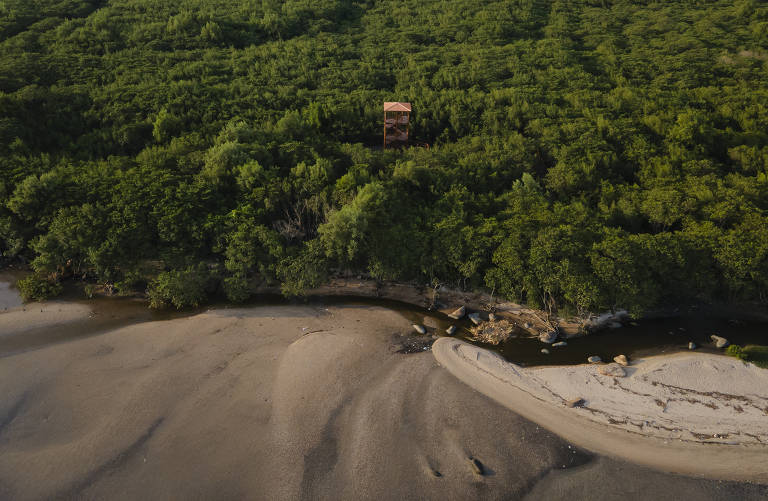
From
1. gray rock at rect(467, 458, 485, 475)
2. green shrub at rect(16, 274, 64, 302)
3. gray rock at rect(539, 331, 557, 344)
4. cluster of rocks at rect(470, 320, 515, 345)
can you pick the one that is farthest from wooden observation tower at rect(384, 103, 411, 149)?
gray rock at rect(467, 458, 485, 475)

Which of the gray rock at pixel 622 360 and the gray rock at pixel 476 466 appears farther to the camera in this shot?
the gray rock at pixel 622 360

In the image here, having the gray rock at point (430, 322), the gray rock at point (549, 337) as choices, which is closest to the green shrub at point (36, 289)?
the gray rock at point (430, 322)

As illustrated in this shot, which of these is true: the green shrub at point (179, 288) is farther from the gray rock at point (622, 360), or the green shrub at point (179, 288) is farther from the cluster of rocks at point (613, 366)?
the gray rock at point (622, 360)

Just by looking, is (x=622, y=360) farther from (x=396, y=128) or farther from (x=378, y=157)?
(x=396, y=128)

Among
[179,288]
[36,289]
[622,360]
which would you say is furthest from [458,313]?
[36,289]

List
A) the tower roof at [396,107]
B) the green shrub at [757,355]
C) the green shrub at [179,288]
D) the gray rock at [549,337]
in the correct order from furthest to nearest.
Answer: the tower roof at [396,107] < the green shrub at [179,288] < the gray rock at [549,337] < the green shrub at [757,355]

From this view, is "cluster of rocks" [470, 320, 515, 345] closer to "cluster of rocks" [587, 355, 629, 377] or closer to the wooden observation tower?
"cluster of rocks" [587, 355, 629, 377]
